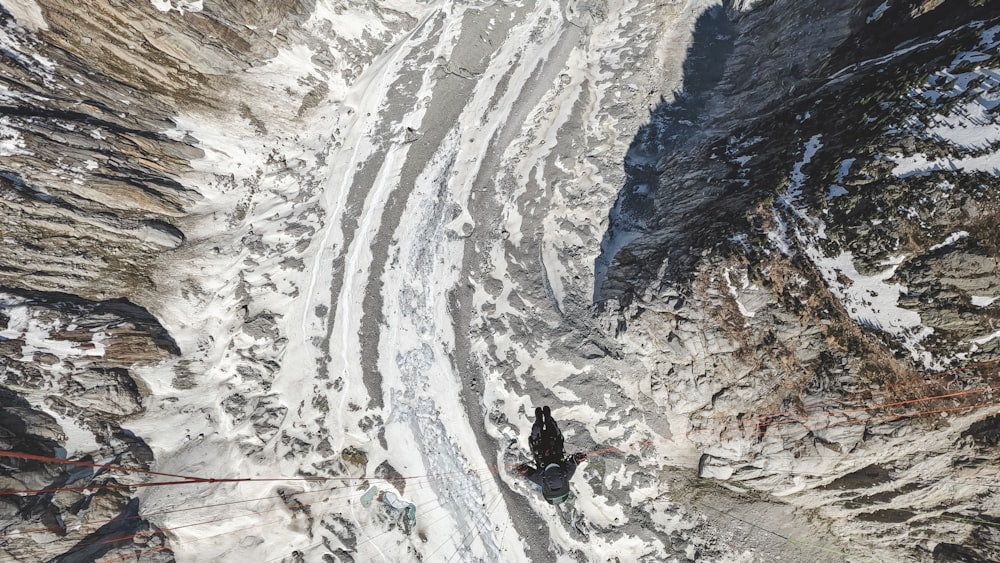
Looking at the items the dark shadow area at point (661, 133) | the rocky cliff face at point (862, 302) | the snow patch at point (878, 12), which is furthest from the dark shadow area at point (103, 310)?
the snow patch at point (878, 12)

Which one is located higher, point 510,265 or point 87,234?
point 87,234

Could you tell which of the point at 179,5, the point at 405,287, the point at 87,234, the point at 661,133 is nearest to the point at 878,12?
the point at 661,133

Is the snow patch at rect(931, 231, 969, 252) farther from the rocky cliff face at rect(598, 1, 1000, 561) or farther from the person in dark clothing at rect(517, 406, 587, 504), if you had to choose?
the person in dark clothing at rect(517, 406, 587, 504)

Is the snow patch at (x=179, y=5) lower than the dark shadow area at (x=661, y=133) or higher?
higher

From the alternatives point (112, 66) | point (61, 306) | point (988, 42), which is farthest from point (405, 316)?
point (988, 42)

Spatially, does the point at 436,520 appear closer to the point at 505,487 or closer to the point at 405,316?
the point at 505,487

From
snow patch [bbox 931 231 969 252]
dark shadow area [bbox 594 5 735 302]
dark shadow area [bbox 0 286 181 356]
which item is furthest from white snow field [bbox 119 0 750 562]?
snow patch [bbox 931 231 969 252]

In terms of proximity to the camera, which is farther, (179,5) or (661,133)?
(661,133)

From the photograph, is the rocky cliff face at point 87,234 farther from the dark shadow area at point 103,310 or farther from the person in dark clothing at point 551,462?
the person in dark clothing at point 551,462

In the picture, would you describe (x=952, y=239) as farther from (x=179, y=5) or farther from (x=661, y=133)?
(x=179, y=5)
